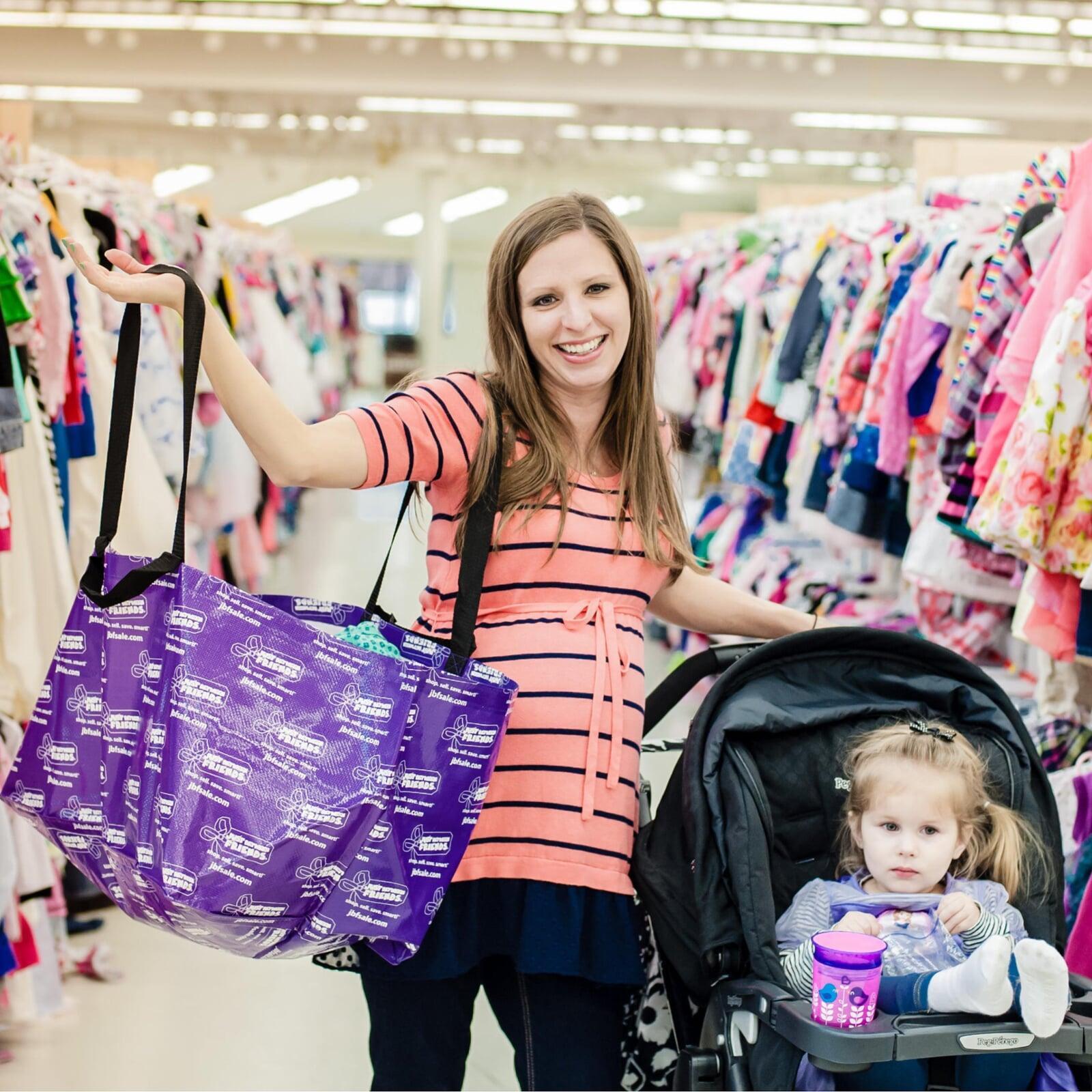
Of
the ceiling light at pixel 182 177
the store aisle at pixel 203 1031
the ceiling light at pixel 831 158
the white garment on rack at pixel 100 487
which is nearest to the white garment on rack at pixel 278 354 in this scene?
the white garment on rack at pixel 100 487

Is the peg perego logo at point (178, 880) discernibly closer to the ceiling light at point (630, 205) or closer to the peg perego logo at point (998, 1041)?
the peg perego logo at point (998, 1041)

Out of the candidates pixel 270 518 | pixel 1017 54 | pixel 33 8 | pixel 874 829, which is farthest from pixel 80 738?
pixel 1017 54

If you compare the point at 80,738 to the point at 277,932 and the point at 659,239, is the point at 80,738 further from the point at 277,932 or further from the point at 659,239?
the point at 659,239

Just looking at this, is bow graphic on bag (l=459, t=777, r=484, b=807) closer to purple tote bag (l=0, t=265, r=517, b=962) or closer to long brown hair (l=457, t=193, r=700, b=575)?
purple tote bag (l=0, t=265, r=517, b=962)

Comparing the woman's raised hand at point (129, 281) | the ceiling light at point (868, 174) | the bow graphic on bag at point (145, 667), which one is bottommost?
the bow graphic on bag at point (145, 667)

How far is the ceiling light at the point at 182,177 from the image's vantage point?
61.5ft

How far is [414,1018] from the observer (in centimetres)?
178

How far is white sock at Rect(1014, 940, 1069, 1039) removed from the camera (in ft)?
4.81

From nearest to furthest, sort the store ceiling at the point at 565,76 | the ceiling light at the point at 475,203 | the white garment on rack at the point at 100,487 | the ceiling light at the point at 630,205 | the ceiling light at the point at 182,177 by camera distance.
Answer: the white garment on rack at the point at 100,487
the store ceiling at the point at 565,76
the ceiling light at the point at 182,177
the ceiling light at the point at 630,205
the ceiling light at the point at 475,203

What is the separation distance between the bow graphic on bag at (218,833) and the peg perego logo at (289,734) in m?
0.10

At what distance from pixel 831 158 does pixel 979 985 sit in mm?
16985

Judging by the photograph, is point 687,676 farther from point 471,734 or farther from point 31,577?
point 31,577

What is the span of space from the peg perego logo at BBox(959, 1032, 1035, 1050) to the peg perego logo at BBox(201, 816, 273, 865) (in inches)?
32.0

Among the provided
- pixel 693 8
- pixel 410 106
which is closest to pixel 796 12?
pixel 693 8
